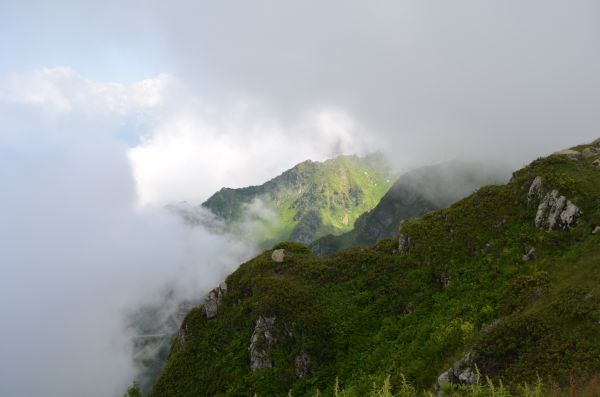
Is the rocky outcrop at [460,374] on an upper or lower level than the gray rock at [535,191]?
lower

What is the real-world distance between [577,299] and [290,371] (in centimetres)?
2905

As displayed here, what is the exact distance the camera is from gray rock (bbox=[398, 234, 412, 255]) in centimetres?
5389

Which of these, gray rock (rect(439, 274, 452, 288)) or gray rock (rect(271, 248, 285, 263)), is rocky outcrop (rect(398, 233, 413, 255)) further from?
gray rock (rect(271, 248, 285, 263))

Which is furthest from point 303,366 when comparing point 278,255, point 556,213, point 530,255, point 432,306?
point 556,213

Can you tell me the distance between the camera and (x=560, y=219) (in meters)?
42.7

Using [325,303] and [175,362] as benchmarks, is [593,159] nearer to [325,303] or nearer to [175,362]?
[325,303]

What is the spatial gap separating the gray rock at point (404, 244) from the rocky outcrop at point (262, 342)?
18946 millimetres

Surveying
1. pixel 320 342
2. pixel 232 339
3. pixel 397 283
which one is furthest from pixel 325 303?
pixel 232 339

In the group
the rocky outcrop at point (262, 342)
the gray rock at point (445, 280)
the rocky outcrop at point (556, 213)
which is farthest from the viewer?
the rocky outcrop at point (262, 342)

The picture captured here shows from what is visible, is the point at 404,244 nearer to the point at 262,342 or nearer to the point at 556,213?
the point at 556,213

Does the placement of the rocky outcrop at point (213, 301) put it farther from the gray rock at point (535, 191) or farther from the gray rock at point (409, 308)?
the gray rock at point (535, 191)

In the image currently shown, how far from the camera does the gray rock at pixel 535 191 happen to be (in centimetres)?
4697

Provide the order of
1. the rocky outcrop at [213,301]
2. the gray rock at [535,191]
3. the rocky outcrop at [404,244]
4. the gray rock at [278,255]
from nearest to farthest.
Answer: the gray rock at [535,191]
the rocky outcrop at [404,244]
the rocky outcrop at [213,301]
the gray rock at [278,255]

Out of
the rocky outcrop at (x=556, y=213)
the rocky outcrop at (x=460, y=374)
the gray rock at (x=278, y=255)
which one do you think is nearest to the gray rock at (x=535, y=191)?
the rocky outcrop at (x=556, y=213)
